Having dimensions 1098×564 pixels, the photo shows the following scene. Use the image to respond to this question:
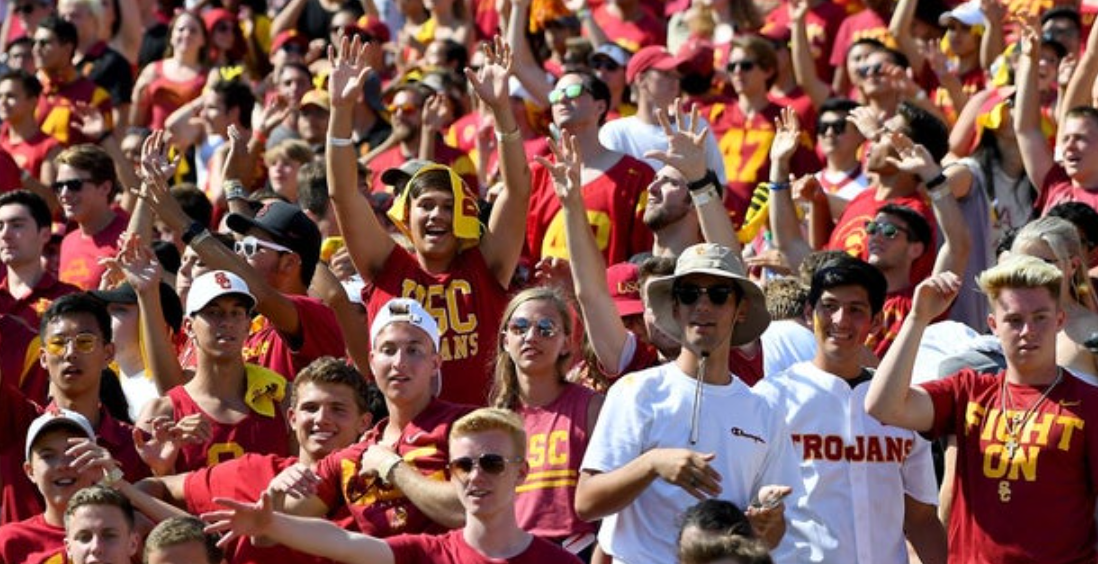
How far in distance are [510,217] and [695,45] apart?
15.5 feet

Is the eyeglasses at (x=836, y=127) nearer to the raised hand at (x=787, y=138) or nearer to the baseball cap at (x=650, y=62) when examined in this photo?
the baseball cap at (x=650, y=62)

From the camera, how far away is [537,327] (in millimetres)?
8734

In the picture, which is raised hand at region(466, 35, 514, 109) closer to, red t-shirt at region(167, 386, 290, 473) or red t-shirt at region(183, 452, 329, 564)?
red t-shirt at region(167, 386, 290, 473)

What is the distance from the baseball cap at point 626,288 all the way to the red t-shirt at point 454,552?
2.12 metres

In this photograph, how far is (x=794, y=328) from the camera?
9.79 meters

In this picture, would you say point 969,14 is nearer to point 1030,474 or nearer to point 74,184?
point 74,184

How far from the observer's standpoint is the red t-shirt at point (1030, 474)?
27.2ft

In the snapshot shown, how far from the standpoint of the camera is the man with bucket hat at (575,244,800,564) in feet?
25.8

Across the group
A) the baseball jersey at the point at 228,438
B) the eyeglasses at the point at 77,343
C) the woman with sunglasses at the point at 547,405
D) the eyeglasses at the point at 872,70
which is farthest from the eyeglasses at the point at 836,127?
the eyeglasses at the point at 77,343

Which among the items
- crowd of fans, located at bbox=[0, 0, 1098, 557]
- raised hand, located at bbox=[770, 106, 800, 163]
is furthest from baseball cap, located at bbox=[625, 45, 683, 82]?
raised hand, located at bbox=[770, 106, 800, 163]

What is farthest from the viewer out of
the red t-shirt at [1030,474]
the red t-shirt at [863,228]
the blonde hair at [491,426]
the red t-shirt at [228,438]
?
the red t-shirt at [863,228]

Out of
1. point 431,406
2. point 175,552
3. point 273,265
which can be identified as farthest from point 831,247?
point 175,552

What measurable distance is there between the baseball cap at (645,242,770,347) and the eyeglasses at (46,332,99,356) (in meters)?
2.51

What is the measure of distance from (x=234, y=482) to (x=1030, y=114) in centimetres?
497
